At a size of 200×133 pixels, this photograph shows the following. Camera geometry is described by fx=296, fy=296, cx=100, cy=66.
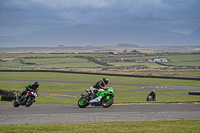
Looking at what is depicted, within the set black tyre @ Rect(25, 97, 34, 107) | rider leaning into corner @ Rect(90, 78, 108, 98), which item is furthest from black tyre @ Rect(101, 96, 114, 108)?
black tyre @ Rect(25, 97, 34, 107)

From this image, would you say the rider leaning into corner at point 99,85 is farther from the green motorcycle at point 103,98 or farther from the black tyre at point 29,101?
the black tyre at point 29,101

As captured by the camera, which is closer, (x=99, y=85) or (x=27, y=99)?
(x=99, y=85)

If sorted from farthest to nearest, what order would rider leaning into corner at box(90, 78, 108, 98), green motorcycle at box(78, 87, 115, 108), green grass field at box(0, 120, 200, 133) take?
rider leaning into corner at box(90, 78, 108, 98), green motorcycle at box(78, 87, 115, 108), green grass field at box(0, 120, 200, 133)

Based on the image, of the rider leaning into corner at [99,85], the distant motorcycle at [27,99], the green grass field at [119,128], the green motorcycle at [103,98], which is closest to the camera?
the green grass field at [119,128]

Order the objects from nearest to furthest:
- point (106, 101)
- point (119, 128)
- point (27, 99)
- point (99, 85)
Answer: point (119, 128)
point (99, 85)
point (106, 101)
point (27, 99)

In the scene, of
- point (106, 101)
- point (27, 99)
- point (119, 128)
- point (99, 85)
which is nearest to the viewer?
point (119, 128)

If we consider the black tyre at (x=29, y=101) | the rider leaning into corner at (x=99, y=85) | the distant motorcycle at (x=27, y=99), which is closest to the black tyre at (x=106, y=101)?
the rider leaning into corner at (x=99, y=85)

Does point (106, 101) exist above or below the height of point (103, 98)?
below

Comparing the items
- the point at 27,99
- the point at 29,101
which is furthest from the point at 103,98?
the point at 27,99

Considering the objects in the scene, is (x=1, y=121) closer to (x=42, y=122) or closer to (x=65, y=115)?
(x=42, y=122)

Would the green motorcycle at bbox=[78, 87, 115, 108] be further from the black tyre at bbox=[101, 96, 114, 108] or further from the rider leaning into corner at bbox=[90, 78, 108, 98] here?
the rider leaning into corner at bbox=[90, 78, 108, 98]

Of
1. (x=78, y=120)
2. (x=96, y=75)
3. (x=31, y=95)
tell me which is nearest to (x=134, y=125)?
(x=78, y=120)

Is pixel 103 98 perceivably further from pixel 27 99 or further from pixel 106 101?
pixel 27 99

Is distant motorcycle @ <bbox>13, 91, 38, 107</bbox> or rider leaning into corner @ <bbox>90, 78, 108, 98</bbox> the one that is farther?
distant motorcycle @ <bbox>13, 91, 38, 107</bbox>
